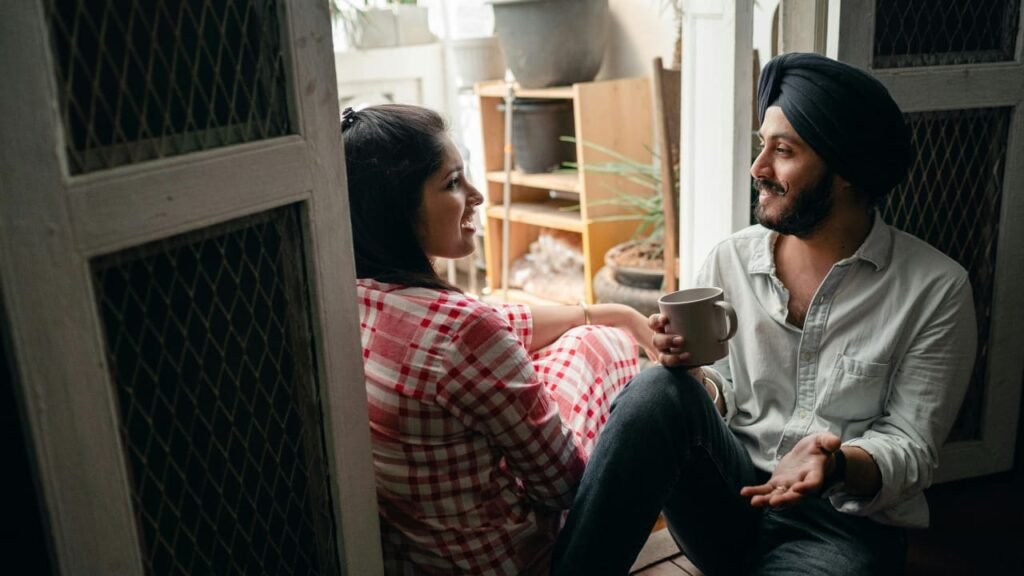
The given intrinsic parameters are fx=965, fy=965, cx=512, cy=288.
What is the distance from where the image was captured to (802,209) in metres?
1.47

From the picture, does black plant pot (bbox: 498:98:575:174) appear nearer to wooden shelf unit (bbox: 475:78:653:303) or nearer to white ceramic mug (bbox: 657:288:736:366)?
wooden shelf unit (bbox: 475:78:653:303)

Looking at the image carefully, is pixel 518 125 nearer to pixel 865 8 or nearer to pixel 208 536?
pixel 865 8

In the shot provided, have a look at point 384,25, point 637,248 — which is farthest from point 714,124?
point 384,25

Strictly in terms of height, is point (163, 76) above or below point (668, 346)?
above

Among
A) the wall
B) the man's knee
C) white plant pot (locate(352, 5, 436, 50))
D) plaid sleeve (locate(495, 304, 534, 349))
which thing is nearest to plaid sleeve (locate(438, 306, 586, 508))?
the man's knee

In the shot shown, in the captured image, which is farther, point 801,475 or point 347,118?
point 347,118

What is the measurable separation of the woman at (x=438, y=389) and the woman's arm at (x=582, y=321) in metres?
0.27

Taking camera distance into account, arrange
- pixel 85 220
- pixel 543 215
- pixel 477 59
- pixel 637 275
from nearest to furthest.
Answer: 1. pixel 85 220
2. pixel 637 275
3. pixel 543 215
4. pixel 477 59

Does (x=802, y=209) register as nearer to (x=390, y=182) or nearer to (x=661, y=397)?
(x=661, y=397)

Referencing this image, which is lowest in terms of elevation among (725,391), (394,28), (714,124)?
(725,391)

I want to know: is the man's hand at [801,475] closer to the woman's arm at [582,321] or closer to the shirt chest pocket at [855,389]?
the shirt chest pocket at [855,389]

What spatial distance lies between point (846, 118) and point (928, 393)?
1.37 feet

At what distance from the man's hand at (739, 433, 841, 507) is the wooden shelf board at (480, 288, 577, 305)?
2521mm

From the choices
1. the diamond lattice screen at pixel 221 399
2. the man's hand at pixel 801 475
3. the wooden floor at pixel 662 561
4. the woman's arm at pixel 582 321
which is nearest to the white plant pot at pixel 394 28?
the woman's arm at pixel 582 321
